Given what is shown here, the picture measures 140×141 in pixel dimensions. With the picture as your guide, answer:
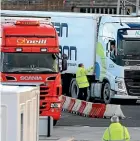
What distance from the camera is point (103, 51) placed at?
27.8m

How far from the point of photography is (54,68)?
19.1 meters

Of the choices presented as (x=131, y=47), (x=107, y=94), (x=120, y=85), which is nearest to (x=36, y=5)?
(x=107, y=94)

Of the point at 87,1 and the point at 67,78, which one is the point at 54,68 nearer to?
the point at 67,78

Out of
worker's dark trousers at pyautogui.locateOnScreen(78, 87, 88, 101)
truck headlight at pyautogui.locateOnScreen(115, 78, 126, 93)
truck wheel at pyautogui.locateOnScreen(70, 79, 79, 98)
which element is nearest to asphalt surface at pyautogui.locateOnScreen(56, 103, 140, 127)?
truck headlight at pyautogui.locateOnScreen(115, 78, 126, 93)

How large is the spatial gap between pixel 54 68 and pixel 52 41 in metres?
0.80

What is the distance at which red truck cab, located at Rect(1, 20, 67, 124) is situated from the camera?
61.8 feet

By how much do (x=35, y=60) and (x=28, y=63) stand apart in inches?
8.9

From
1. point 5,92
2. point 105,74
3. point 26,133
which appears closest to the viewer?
point 5,92

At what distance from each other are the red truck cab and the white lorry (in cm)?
836

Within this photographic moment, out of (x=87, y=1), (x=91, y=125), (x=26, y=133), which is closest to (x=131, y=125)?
(x=91, y=125)

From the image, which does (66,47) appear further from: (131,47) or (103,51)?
(131,47)

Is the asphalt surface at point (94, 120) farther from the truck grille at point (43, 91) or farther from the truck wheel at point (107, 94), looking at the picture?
the truck grille at point (43, 91)

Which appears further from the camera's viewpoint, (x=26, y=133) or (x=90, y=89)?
(x=90, y=89)

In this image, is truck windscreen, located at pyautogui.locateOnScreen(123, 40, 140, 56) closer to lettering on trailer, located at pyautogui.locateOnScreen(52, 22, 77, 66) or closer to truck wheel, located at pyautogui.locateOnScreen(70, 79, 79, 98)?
lettering on trailer, located at pyautogui.locateOnScreen(52, 22, 77, 66)
